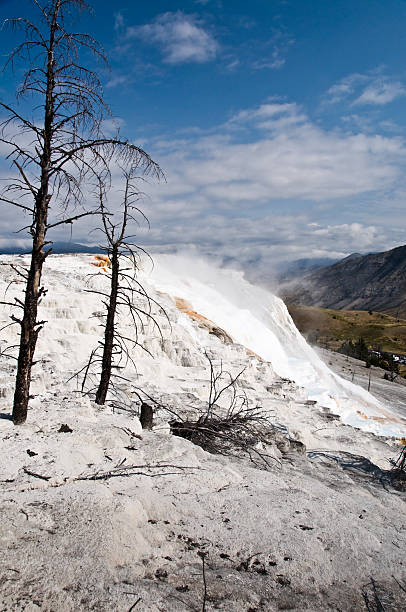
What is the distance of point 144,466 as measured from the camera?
4.97 metres

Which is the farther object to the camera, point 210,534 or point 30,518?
point 210,534

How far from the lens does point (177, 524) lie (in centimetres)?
383

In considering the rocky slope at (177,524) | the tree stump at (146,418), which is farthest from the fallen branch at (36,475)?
the tree stump at (146,418)

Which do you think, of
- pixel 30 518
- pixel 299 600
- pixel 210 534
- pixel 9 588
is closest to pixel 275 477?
pixel 210 534

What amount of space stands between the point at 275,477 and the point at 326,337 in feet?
385

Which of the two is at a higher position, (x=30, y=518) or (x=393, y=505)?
(x=30, y=518)

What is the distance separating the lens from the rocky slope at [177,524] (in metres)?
2.77

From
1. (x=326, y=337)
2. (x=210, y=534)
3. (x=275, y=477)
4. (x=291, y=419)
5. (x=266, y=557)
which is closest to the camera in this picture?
(x=266, y=557)

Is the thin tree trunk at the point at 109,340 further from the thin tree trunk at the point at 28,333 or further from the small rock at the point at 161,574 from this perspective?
the small rock at the point at 161,574

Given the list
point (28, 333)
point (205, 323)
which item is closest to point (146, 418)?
point (28, 333)

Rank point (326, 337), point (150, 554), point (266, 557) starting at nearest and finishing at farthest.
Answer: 1. point (150, 554)
2. point (266, 557)
3. point (326, 337)

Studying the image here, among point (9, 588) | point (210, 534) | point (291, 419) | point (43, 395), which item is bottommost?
point (291, 419)

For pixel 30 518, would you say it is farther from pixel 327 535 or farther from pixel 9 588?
pixel 327 535

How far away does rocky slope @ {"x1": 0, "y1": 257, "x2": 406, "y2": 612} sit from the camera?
9.09ft
